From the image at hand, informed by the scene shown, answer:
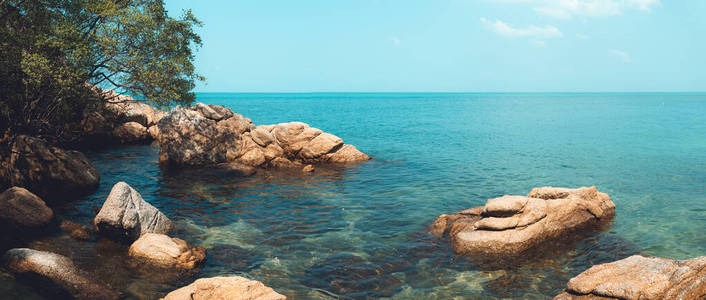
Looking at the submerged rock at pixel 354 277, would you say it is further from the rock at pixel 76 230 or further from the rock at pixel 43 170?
the rock at pixel 43 170

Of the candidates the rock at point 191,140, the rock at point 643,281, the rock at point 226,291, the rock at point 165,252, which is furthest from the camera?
the rock at point 191,140

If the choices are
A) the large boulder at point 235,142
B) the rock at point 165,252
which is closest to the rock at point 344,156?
the large boulder at point 235,142

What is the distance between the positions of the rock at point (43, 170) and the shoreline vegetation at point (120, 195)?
0.05 m

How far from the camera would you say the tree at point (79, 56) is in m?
21.7

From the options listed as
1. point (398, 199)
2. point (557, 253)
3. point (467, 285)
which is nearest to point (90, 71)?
point (398, 199)

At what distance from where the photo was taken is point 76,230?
1856cm

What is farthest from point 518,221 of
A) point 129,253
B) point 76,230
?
point 76,230

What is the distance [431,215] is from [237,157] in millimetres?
20453

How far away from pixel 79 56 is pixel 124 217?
1063 cm

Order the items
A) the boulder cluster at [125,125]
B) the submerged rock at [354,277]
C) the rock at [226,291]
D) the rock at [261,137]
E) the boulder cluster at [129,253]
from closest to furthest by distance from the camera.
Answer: the rock at [226,291], the boulder cluster at [129,253], the submerged rock at [354,277], the rock at [261,137], the boulder cluster at [125,125]

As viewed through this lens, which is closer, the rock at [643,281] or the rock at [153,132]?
the rock at [643,281]

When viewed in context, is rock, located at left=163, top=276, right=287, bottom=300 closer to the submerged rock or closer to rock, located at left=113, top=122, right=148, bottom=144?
the submerged rock

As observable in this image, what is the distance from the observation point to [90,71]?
84.3ft

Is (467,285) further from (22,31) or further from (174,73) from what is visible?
(22,31)
